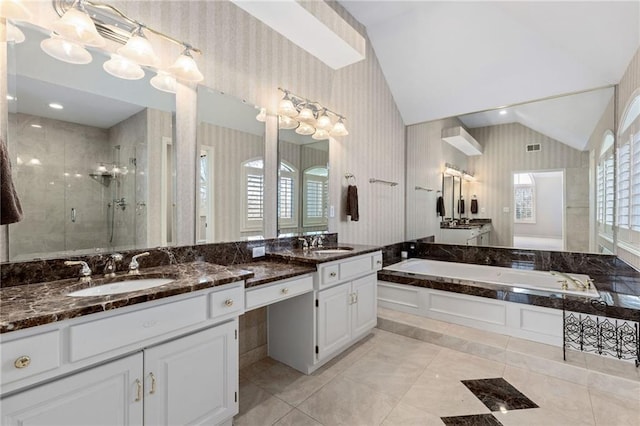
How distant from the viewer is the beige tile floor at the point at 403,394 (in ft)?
5.62

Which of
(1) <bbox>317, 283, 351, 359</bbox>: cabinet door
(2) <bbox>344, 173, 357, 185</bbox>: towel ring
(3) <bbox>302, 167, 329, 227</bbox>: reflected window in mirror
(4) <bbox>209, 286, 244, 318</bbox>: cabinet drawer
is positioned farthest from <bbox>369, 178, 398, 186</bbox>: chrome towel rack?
(4) <bbox>209, 286, 244, 318</bbox>: cabinet drawer

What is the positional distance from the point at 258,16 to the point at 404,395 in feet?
9.57

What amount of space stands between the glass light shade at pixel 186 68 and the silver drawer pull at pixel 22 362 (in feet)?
5.15

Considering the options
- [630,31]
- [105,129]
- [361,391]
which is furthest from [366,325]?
[630,31]

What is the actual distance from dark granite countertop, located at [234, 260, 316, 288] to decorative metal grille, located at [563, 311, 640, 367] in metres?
2.08

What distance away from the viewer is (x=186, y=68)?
1788mm

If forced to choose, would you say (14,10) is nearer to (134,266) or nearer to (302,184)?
(134,266)

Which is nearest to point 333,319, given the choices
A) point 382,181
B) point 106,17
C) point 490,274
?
point 382,181

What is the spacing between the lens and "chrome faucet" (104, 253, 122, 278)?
1.55m

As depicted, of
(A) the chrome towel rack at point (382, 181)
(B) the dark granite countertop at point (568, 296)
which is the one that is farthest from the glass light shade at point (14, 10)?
(B) the dark granite countertop at point (568, 296)

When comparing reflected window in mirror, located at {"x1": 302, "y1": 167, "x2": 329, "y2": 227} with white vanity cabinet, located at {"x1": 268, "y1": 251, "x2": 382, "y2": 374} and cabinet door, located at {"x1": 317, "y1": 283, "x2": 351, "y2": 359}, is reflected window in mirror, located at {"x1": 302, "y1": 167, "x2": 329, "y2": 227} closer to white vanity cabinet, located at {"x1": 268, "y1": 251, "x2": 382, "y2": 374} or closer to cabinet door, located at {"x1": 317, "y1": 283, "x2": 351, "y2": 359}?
white vanity cabinet, located at {"x1": 268, "y1": 251, "x2": 382, "y2": 374}

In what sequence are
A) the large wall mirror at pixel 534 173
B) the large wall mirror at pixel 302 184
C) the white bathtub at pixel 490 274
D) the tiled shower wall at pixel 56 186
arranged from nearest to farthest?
1. the tiled shower wall at pixel 56 186
2. the large wall mirror at pixel 302 184
3. the white bathtub at pixel 490 274
4. the large wall mirror at pixel 534 173

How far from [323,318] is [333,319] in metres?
0.13

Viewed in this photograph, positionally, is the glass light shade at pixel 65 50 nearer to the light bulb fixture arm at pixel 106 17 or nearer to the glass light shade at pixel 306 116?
the light bulb fixture arm at pixel 106 17
